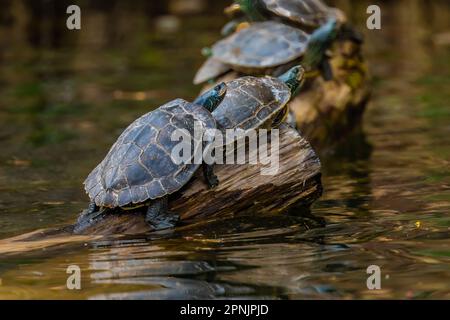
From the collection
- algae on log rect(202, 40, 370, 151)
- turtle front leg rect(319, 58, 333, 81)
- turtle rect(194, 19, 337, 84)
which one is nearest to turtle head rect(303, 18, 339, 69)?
turtle rect(194, 19, 337, 84)

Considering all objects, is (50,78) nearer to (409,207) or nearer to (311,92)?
(311,92)

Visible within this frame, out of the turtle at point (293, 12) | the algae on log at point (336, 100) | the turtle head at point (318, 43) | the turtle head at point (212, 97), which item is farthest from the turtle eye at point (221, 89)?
the turtle at point (293, 12)

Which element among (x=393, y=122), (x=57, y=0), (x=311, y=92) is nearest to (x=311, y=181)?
(x=311, y=92)

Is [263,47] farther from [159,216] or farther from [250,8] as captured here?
[159,216]

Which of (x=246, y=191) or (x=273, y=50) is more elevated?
(x=273, y=50)

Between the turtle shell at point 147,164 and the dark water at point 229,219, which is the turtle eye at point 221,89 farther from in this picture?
the dark water at point 229,219

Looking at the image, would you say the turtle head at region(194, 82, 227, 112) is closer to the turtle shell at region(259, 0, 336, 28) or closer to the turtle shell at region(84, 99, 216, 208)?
the turtle shell at region(84, 99, 216, 208)

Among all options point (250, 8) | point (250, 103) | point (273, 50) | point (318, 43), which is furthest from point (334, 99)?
point (250, 103)

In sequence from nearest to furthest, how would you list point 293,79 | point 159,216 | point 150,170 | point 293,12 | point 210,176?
point 150,170, point 159,216, point 210,176, point 293,79, point 293,12
